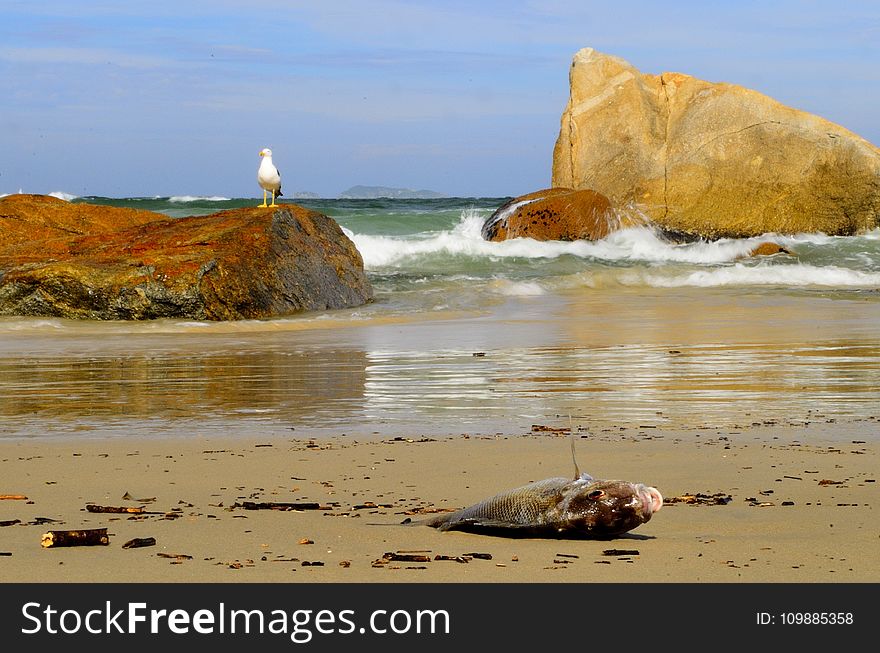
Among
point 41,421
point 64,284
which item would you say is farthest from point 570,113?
point 41,421

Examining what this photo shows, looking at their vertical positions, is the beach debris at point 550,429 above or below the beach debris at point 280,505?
above

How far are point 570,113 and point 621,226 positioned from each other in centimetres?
392

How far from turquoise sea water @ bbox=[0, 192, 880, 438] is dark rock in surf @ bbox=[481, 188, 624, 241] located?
4.28 metres

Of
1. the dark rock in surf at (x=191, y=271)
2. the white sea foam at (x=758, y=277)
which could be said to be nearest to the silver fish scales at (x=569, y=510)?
the dark rock in surf at (x=191, y=271)

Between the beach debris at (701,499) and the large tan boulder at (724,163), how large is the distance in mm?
20678

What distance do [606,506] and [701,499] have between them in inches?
40.6

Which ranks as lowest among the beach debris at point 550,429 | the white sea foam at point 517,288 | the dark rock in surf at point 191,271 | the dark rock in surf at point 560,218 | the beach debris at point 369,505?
the beach debris at point 369,505

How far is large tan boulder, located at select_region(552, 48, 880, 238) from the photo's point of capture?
25.0 metres

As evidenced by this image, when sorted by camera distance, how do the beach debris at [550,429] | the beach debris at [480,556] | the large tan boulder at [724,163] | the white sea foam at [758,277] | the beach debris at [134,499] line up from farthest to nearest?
the large tan boulder at [724,163] → the white sea foam at [758,277] → the beach debris at [550,429] → the beach debris at [134,499] → the beach debris at [480,556]

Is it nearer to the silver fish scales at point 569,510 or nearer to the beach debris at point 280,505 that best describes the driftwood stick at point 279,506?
the beach debris at point 280,505

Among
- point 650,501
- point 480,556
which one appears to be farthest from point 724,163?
point 480,556

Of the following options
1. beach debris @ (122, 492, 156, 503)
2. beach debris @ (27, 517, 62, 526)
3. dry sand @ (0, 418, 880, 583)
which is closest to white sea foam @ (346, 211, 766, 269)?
dry sand @ (0, 418, 880, 583)

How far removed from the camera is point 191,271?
13375 mm

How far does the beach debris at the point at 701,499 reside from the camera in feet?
15.1
